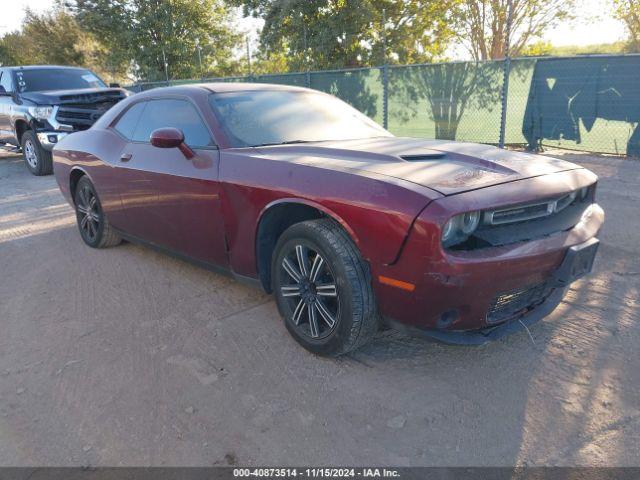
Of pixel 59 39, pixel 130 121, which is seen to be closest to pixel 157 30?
pixel 59 39

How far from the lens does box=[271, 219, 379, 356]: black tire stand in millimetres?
2568

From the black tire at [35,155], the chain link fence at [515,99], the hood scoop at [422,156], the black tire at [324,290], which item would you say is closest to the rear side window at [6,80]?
the black tire at [35,155]

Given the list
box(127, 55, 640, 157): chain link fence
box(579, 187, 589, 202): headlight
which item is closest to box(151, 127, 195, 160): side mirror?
box(579, 187, 589, 202): headlight

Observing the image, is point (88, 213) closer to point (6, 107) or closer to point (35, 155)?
point (35, 155)

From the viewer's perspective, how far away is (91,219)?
4.98 m

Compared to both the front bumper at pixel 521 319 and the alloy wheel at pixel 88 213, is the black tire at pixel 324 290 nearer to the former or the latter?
the front bumper at pixel 521 319

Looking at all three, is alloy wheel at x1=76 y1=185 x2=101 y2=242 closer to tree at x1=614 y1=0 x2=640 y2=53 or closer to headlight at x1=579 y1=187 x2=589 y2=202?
headlight at x1=579 y1=187 x2=589 y2=202

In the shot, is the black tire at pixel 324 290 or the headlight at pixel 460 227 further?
the black tire at pixel 324 290

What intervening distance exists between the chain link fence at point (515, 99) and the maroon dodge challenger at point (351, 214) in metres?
6.31

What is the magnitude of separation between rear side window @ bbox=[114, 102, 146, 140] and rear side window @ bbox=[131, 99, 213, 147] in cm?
7

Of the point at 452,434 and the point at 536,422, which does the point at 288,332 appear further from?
the point at 536,422

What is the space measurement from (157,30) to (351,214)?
21.9 metres

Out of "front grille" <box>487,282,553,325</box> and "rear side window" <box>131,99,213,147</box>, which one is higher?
"rear side window" <box>131,99,213,147</box>

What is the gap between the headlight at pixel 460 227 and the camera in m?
2.32
